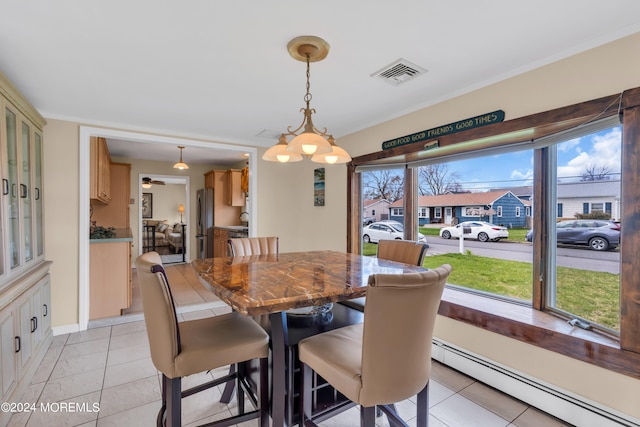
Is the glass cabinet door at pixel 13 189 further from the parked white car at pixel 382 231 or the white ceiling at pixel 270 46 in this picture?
the parked white car at pixel 382 231

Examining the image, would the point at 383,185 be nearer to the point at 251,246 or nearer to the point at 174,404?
the point at 251,246

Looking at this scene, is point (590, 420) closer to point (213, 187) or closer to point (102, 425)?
point (102, 425)

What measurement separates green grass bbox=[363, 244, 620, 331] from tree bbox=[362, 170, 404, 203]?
835mm

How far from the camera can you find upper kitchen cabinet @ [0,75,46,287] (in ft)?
6.47

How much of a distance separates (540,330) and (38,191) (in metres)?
4.26

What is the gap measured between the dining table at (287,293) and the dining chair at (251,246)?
0.43m

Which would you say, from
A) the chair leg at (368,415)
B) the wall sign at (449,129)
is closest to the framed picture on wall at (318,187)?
the wall sign at (449,129)

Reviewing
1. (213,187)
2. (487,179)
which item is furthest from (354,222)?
(213,187)

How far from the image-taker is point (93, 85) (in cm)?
233

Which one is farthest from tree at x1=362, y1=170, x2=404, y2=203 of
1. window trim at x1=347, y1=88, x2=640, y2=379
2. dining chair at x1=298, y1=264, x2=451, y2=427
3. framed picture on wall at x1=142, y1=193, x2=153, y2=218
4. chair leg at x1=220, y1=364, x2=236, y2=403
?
framed picture on wall at x1=142, y1=193, x2=153, y2=218

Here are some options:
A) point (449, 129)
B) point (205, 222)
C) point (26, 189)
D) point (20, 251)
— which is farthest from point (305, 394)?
point (205, 222)

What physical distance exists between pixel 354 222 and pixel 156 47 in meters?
2.51

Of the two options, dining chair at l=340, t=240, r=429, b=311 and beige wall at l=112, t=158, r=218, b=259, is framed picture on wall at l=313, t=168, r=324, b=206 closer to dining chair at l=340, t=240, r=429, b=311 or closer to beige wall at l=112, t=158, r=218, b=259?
dining chair at l=340, t=240, r=429, b=311

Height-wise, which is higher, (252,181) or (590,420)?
(252,181)
